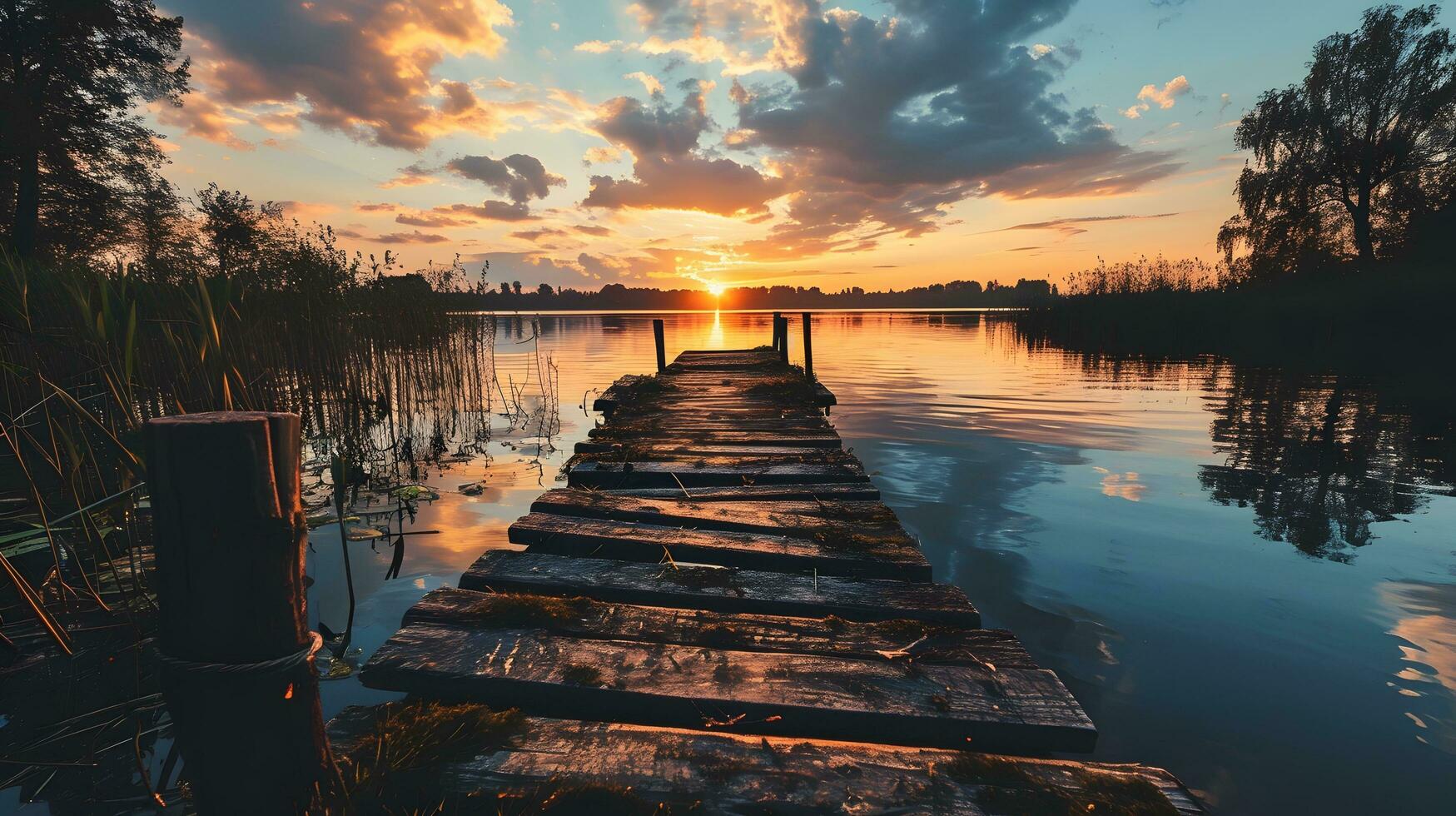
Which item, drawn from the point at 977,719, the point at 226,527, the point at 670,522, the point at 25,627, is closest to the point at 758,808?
the point at 977,719

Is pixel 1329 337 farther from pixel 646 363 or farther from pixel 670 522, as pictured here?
pixel 670 522

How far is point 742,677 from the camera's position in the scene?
84.6 inches

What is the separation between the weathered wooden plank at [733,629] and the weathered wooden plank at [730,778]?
1.60 ft

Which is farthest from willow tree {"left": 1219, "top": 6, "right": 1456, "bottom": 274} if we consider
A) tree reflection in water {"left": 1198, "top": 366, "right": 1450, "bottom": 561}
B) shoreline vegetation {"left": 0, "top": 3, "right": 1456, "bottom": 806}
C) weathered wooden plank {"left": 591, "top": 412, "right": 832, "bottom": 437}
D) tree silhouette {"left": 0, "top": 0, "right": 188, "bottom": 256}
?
tree silhouette {"left": 0, "top": 0, "right": 188, "bottom": 256}

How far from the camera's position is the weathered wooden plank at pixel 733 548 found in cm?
322

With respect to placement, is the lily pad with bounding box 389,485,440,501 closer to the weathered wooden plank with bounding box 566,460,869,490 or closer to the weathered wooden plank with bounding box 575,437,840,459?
the weathered wooden plank with bounding box 575,437,840,459

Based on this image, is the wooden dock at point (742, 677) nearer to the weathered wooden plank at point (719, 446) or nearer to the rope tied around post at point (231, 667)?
the rope tied around post at point (231, 667)

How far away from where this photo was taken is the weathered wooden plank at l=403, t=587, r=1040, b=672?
2352 millimetres

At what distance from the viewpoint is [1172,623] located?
4086 millimetres

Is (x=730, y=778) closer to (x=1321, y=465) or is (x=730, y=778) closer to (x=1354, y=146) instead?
(x=1321, y=465)

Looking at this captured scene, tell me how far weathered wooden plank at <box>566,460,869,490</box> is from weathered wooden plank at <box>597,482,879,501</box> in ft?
0.75

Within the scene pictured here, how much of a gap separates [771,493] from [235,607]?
3.48 m

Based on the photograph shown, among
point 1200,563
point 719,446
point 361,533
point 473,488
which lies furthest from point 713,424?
point 1200,563

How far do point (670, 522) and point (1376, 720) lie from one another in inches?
158
